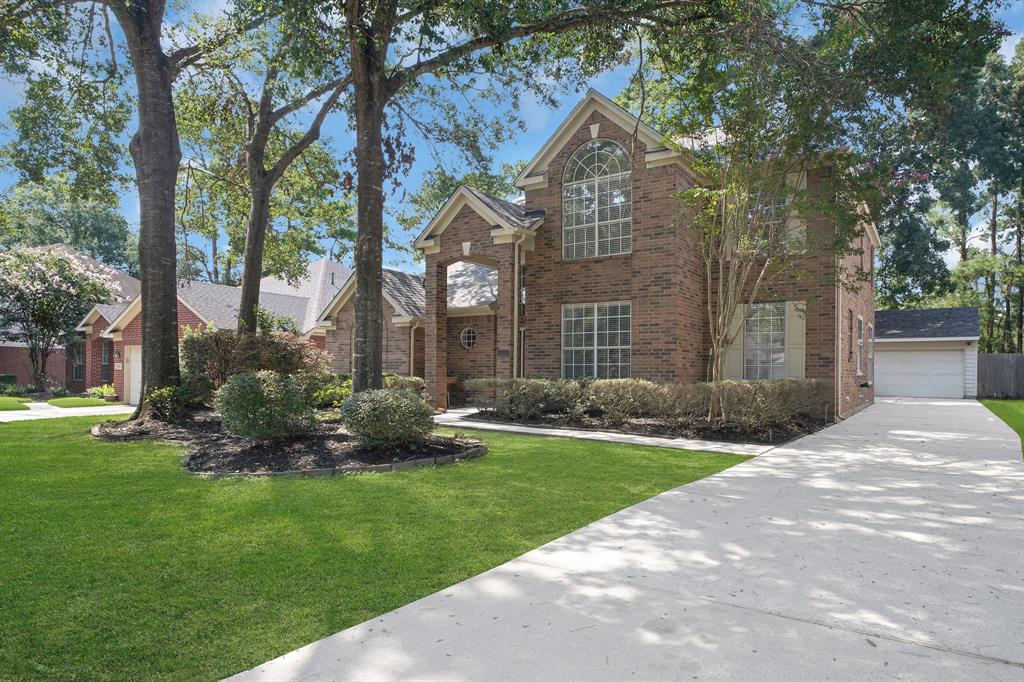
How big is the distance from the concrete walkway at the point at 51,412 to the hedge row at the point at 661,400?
10794mm

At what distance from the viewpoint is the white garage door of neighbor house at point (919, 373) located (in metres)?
25.1

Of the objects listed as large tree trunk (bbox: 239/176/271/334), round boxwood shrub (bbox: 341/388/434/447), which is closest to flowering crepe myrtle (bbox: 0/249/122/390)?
large tree trunk (bbox: 239/176/271/334)

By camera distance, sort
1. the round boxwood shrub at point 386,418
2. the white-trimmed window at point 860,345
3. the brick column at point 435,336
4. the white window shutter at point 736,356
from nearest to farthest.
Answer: the round boxwood shrub at point 386,418
the white window shutter at point 736,356
the brick column at point 435,336
the white-trimmed window at point 860,345

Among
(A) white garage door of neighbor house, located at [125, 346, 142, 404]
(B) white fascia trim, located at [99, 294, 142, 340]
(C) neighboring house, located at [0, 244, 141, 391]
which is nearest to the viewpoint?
(B) white fascia trim, located at [99, 294, 142, 340]

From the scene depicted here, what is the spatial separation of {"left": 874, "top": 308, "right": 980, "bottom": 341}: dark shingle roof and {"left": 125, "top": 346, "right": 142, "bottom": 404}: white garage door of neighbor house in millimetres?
30494

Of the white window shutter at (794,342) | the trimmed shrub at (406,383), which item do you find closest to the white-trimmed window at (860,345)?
the white window shutter at (794,342)

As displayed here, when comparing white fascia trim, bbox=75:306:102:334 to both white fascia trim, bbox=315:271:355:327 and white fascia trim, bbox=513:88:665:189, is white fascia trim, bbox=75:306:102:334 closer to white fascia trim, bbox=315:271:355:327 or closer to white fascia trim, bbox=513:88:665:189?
white fascia trim, bbox=315:271:355:327

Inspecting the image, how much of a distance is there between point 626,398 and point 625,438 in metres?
1.86

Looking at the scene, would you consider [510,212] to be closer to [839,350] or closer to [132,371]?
[839,350]

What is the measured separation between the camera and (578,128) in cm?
1506

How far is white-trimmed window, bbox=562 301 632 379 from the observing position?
14352mm

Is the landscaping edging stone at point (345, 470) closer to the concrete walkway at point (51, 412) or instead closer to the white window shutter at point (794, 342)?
the white window shutter at point (794, 342)

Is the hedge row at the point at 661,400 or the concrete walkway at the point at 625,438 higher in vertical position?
the hedge row at the point at 661,400

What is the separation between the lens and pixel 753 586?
3652 millimetres
